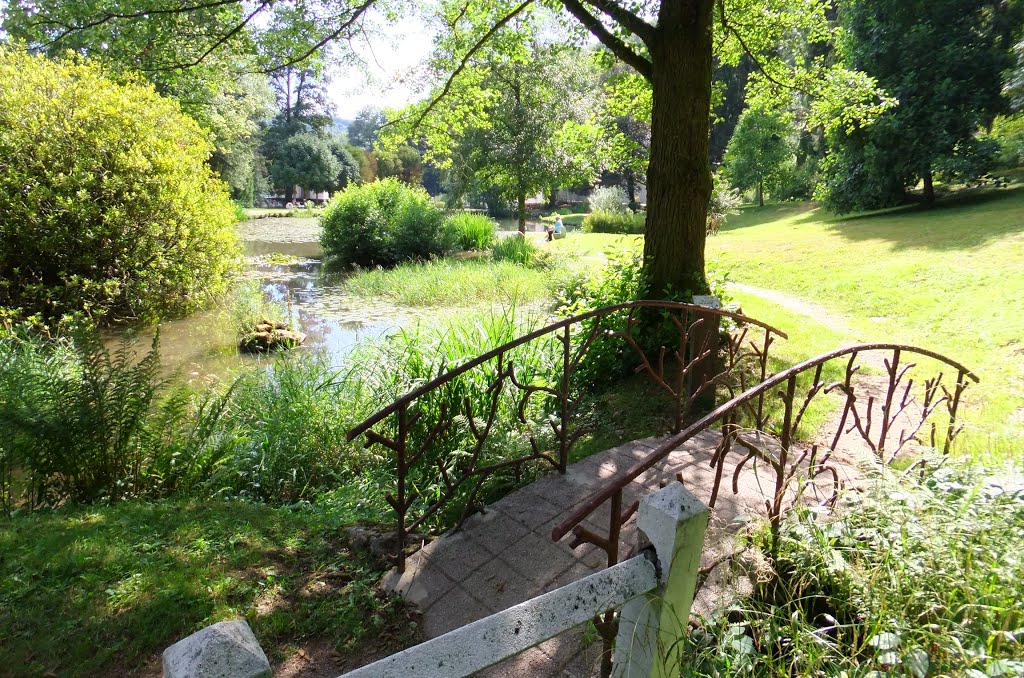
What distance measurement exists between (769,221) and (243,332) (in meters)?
20.7

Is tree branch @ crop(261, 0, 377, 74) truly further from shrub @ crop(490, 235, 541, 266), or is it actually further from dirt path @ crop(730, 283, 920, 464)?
shrub @ crop(490, 235, 541, 266)

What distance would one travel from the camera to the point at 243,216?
30156mm

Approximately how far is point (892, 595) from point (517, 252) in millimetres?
15258

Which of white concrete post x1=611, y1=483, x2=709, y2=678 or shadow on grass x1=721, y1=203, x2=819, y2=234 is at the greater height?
shadow on grass x1=721, y1=203, x2=819, y2=234

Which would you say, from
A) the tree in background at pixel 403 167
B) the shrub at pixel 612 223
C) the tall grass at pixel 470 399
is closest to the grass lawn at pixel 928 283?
the tall grass at pixel 470 399

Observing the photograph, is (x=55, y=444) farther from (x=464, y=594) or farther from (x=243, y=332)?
(x=243, y=332)

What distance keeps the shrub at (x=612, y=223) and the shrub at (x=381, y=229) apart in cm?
908

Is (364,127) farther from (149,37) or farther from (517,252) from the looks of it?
(149,37)

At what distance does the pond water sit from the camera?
9.48m

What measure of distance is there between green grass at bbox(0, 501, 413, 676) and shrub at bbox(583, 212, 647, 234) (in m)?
23.2

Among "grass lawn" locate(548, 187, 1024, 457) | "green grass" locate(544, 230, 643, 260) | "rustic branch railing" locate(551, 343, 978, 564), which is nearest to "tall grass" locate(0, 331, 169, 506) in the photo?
"rustic branch railing" locate(551, 343, 978, 564)

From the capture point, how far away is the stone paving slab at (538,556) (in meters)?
2.46

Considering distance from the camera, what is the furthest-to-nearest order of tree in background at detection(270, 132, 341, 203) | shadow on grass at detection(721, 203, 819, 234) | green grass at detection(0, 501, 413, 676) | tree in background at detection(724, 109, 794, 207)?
1. tree in background at detection(270, 132, 341, 203)
2. tree in background at detection(724, 109, 794, 207)
3. shadow on grass at detection(721, 203, 819, 234)
4. green grass at detection(0, 501, 413, 676)

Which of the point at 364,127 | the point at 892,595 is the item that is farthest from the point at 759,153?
the point at 364,127
